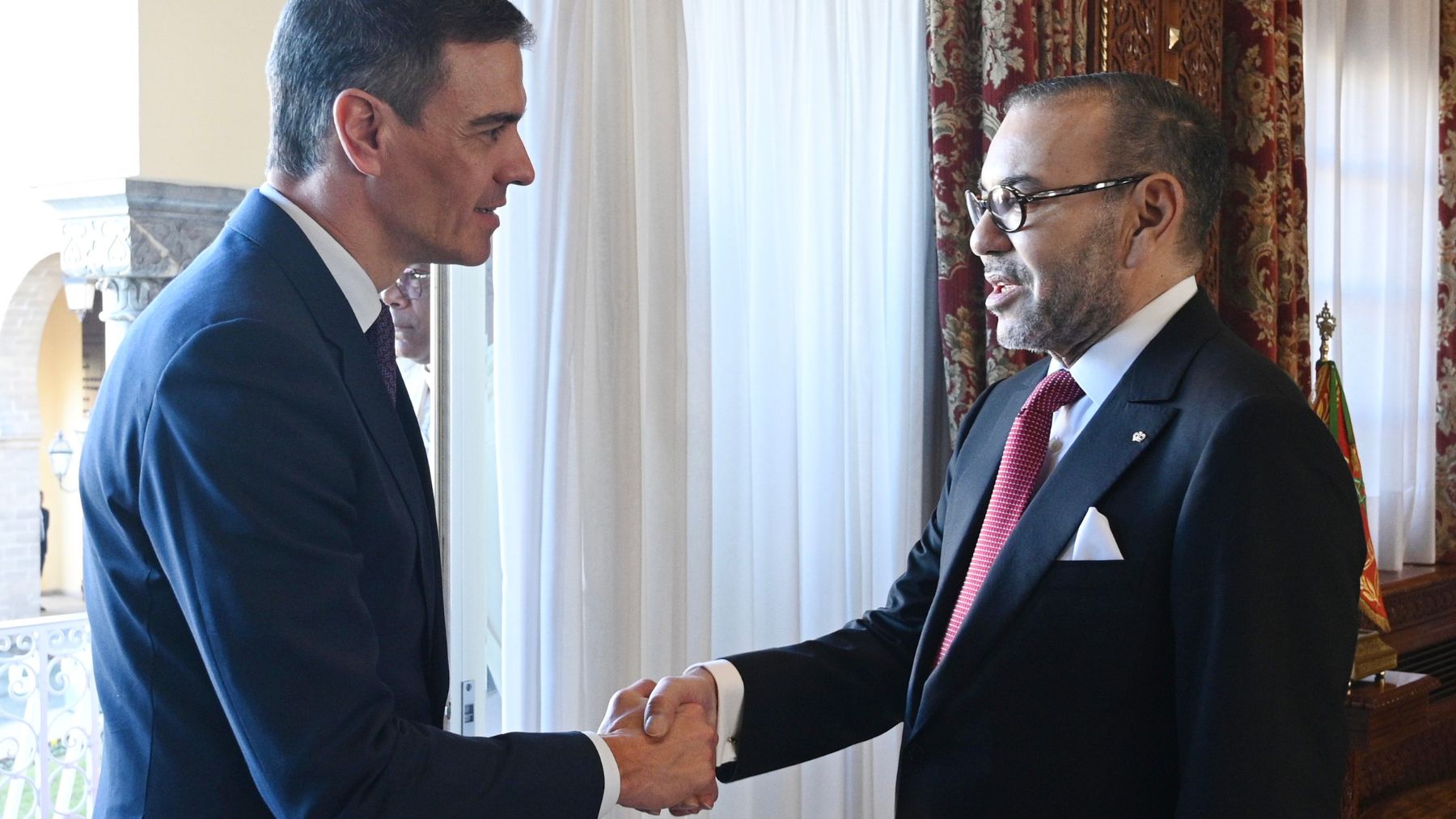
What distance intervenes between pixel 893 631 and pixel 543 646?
2.24 ft

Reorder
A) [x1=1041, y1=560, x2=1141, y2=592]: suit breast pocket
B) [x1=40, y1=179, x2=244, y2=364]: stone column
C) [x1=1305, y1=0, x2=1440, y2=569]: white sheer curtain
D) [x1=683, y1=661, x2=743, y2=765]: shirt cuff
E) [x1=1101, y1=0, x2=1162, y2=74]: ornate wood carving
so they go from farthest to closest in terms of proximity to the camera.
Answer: [x1=40, y1=179, x2=244, y2=364]: stone column → [x1=1305, y1=0, x2=1440, y2=569]: white sheer curtain → [x1=1101, y1=0, x2=1162, y2=74]: ornate wood carving → [x1=683, y1=661, x2=743, y2=765]: shirt cuff → [x1=1041, y1=560, x2=1141, y2=592]: suit breast pocket

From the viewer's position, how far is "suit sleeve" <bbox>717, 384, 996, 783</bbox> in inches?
81.1

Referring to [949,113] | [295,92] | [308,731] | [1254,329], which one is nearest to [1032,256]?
[295,92]

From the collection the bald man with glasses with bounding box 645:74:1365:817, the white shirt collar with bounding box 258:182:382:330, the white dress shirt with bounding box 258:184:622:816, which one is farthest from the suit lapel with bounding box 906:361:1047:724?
the white shirt collar with bounding box 258:182:382:330

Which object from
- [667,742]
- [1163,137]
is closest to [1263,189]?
[1163,137]

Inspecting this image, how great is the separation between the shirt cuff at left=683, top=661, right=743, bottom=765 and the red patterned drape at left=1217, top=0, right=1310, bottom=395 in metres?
2.67

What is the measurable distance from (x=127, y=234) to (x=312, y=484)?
735 cm

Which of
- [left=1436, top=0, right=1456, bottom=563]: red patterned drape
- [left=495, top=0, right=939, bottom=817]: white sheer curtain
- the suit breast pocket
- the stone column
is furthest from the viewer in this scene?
the stone column

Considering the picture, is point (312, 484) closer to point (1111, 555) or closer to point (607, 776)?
point (607, 776)

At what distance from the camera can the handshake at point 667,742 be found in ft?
5.43

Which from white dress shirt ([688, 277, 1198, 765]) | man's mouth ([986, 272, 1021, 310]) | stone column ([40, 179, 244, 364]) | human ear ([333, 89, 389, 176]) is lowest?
white dress shirt ([688, 277, 1198, 765])

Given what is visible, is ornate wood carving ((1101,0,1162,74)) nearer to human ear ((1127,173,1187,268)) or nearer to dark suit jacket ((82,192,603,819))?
human ear ((1127,173,1187,268))

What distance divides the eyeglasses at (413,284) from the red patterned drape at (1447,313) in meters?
4.42

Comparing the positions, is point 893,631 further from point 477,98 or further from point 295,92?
point 295,92
